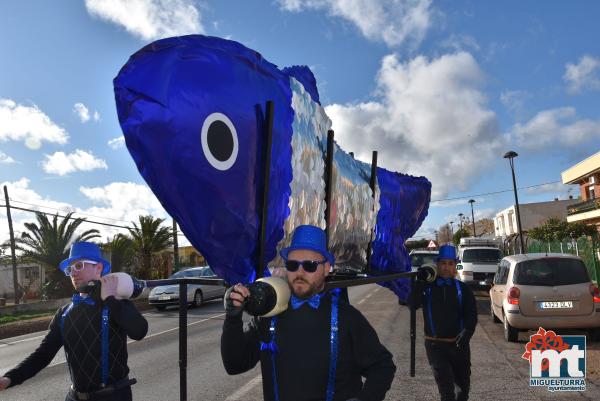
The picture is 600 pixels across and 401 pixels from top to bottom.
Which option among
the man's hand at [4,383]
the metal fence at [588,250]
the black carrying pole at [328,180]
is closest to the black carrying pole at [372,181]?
the black carrying pole at [328,180]

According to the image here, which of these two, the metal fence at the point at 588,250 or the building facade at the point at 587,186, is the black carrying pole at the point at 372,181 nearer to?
the metal fence at the point at 588,250

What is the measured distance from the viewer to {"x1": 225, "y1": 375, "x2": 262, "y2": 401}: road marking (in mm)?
5070

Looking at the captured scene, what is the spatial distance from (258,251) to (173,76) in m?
0.75

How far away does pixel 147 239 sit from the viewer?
23203 millimetres

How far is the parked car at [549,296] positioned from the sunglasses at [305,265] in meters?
6.41

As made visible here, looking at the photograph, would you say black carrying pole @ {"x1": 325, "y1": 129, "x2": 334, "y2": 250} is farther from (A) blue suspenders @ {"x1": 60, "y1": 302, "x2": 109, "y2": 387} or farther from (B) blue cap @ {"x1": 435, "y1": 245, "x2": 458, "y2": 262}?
(B) blue cap @ {"x1": 435, "y1": 245, "x2": 458, "y2": 262}

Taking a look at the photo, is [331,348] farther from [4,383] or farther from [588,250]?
[588,250]

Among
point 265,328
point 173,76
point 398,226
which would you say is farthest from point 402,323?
point 173,76

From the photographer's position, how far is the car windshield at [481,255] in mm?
16094

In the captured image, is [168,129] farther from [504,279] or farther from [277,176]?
[504,279]

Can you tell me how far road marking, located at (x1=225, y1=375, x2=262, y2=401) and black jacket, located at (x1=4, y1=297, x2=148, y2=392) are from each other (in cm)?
272

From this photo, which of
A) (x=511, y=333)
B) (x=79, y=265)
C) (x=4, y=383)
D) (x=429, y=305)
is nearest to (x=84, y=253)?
(x=79, y=265)

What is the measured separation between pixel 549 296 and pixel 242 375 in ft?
15.1

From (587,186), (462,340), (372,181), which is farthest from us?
(587,186)
